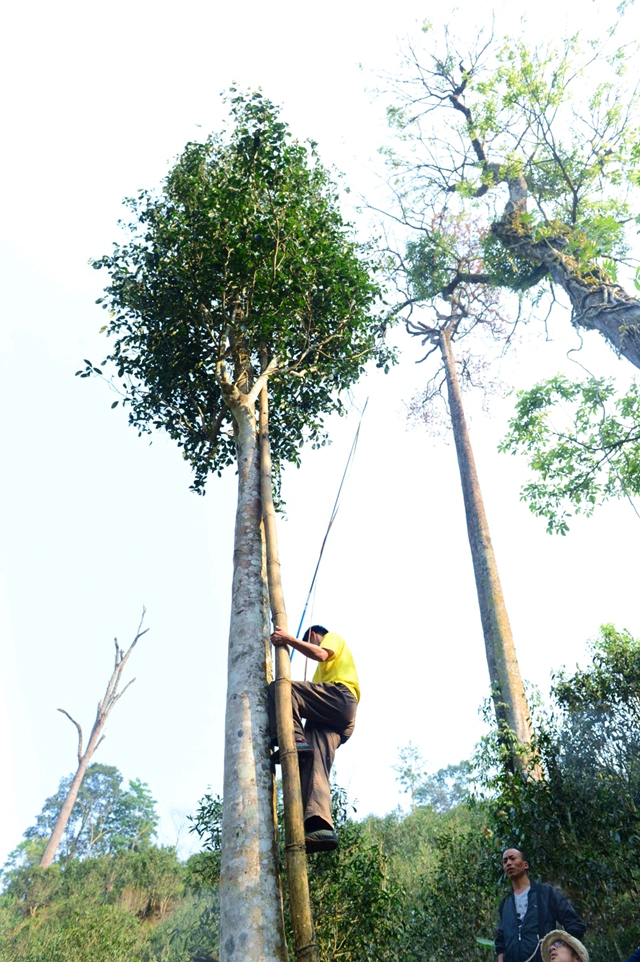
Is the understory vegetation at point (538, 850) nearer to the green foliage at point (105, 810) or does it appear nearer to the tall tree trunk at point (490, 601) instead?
the tall tree trunk at point (490, 601)

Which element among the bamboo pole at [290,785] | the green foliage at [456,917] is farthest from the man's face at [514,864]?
the green foliage at [456,917]

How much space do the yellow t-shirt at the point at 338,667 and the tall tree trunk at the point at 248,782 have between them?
1.35ft

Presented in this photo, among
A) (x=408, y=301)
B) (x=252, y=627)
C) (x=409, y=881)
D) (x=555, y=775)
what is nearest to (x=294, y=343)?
(x=252, y=627)

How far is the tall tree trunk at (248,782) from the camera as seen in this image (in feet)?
11.1

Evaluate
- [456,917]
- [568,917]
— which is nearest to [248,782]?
[568,917]

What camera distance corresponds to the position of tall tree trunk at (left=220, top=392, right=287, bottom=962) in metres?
3.38

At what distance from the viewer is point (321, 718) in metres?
4.35

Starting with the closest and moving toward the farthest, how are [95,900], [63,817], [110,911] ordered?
[110,911]
[95,900]
[63,817]

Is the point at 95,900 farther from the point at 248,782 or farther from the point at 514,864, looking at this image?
the point at 248,782

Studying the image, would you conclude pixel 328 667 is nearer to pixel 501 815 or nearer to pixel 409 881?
pixel 501 815

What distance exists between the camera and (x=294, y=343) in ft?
27.0

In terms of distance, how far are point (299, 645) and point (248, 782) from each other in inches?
35.8

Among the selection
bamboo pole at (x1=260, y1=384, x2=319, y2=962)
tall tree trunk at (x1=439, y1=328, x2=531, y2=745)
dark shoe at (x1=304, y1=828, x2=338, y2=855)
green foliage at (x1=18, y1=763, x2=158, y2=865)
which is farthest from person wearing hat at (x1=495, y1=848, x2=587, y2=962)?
green foliage at (x1=18, y1=763, x2=158, y2=865)

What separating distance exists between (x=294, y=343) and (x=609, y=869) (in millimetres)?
6299
